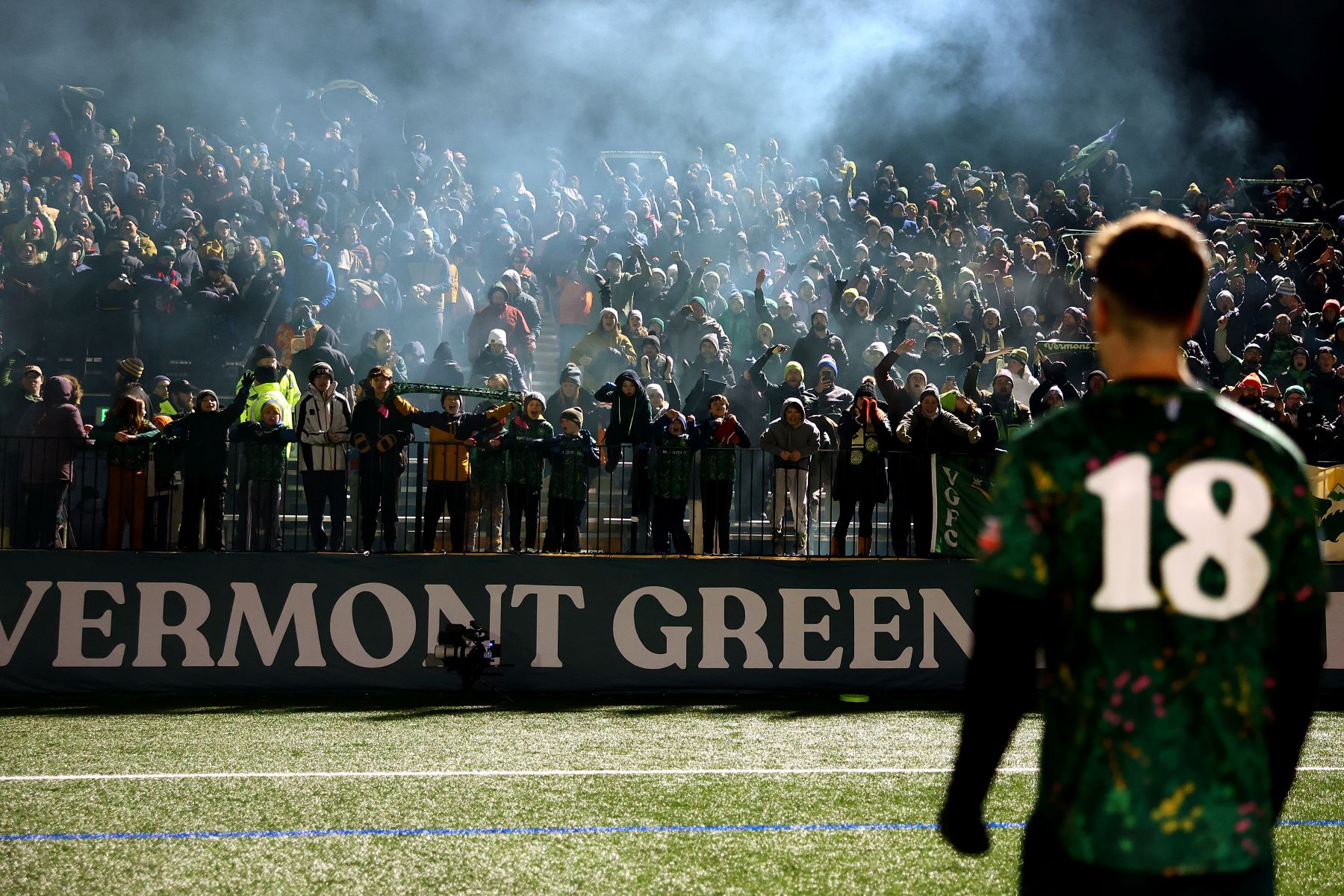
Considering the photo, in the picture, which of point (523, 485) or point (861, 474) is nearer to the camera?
point (523, 485)

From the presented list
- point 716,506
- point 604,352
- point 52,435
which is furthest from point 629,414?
point 52,435

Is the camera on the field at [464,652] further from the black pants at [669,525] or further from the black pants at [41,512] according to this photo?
the black pants at [41,512]

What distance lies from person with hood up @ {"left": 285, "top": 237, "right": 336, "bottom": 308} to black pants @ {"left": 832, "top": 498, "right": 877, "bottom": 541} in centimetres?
756

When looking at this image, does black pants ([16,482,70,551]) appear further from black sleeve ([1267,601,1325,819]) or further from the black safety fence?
black sleeve ([1267,601,1325,819])

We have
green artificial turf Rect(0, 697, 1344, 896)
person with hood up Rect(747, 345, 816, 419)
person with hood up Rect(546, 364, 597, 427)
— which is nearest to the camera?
green artificial turf Rect(0, 697, 1344, 896)

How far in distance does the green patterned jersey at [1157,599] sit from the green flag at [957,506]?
9.94m

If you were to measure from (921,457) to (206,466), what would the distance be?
244 inches

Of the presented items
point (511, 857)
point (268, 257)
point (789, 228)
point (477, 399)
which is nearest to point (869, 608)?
point (477, 399)

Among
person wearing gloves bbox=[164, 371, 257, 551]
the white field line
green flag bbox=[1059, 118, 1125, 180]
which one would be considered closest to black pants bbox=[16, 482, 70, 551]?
person wearing gloves bbox=[164, 371, 257, 551]

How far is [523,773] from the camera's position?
792 cm

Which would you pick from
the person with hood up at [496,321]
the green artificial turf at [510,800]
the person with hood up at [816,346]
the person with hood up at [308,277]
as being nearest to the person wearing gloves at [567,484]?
the green artificial turf at [510,800]

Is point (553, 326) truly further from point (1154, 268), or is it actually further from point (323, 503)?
point (1154, 268)

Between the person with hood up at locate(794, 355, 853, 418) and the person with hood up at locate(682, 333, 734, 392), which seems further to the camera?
the person with hood up at locate(682, 333, 734, 392)

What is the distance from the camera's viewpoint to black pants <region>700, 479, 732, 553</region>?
12109mm
